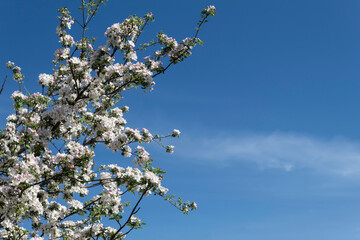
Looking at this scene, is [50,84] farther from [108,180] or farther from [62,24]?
[108,180]

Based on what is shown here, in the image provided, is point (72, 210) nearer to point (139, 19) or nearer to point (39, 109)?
point (39, 109)

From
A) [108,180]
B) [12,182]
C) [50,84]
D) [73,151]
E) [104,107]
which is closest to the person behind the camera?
[12,182]

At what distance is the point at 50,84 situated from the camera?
11953 mm

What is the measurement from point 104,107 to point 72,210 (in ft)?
12.0

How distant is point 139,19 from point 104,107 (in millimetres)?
3487

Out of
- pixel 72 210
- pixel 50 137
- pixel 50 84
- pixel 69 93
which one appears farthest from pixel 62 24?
pixel 72 210

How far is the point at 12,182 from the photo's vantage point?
905 centimetres

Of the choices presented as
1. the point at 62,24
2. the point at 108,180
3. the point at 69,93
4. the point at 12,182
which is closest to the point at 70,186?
the point at 108,180

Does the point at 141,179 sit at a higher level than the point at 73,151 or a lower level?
lower

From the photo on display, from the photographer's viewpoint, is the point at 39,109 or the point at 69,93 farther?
the point at 39,109

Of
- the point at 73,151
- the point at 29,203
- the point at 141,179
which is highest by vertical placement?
the point at 73,151

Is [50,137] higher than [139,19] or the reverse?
the reverse

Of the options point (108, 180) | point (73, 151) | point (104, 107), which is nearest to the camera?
point (73, 151)

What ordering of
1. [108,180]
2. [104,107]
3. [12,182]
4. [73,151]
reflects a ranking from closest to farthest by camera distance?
1. [12,182]
2. [73,151]
3. [108,180]
4. [104,107]
